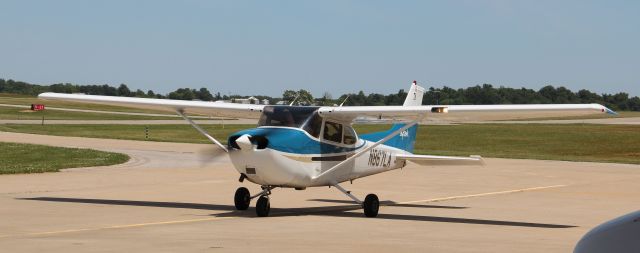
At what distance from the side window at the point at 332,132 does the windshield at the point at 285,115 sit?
499 mm

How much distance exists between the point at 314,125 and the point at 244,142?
194 cm

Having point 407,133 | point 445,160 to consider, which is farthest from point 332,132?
point 407,133

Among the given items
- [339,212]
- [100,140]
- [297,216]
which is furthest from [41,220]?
[100,140]

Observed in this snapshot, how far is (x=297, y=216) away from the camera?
16828 millimetres

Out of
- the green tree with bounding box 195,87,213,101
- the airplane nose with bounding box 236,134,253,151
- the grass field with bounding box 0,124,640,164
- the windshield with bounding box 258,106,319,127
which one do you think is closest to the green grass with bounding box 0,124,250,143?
the grass field with bounding box 0,124,640,164

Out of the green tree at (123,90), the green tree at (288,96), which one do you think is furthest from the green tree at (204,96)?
the green tree at (123,90)

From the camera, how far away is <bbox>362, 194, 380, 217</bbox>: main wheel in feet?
55.9

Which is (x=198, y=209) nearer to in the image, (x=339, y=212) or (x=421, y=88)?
(x=339, y=212)

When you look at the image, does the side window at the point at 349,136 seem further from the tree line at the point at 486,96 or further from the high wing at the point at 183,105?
the tree line at the point at 486,96

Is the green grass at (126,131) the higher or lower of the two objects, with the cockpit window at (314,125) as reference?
lower

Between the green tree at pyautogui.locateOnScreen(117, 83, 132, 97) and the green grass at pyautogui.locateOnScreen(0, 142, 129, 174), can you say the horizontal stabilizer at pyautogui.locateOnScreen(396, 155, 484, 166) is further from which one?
the green tree at pyautogui.locateOnScreen(117, 83, 132, 97)

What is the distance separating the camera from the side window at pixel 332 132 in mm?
17375

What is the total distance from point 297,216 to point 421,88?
17.5 feet

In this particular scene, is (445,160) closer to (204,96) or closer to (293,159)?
(293,159)
